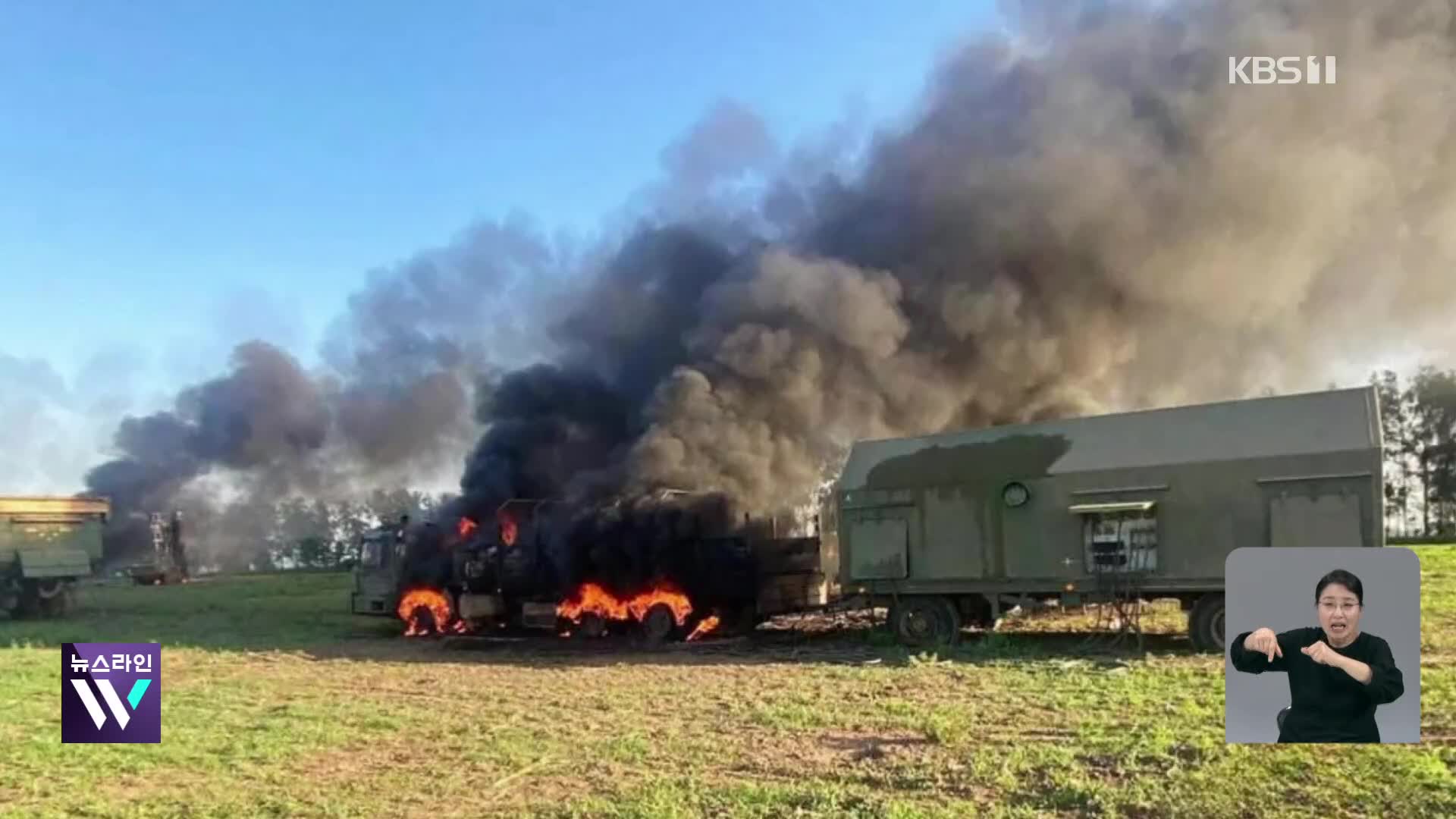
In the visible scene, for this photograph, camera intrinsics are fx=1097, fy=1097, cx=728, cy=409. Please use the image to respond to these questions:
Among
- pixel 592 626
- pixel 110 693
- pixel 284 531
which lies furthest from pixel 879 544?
pixel 284 531

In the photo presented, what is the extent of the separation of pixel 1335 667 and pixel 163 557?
47.1 m

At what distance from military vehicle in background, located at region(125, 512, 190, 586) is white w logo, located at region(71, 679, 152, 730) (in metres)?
34.4

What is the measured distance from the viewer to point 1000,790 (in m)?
7.39

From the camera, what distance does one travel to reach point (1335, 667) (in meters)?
3.86

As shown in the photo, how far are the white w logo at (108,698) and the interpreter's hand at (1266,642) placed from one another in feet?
30.6

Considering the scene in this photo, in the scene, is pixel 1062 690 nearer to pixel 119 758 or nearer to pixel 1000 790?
pixel 1000 790

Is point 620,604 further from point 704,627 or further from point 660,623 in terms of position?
point 704,627

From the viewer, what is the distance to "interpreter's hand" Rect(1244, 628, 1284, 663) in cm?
391

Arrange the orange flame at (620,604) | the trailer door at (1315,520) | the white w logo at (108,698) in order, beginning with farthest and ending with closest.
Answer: the orange flame at (620,604) < the trailer door at (1315,520) < the white w logo at (108,698)

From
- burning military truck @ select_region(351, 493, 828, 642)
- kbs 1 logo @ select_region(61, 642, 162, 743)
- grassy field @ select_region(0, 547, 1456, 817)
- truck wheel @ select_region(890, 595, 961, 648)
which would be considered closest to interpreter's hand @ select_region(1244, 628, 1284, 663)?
grassy field @ select_region(0, 547, 1456, 817)

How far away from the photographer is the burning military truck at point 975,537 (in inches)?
554

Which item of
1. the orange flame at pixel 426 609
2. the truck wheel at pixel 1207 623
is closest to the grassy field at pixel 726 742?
the truck wheel at pixel 1207 623

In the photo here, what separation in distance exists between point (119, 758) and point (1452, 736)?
10867 mm

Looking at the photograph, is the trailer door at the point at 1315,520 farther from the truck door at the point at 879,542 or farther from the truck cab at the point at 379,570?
the truck cab at the point at 379,570
